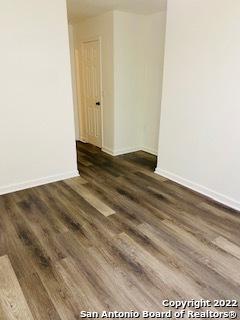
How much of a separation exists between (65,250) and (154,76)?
338cm

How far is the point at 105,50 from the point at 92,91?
896 millimetres

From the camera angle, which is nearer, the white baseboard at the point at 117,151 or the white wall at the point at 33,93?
the white wall at the point at 33,93

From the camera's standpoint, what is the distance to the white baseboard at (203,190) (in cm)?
283

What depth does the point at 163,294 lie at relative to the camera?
1724 millimetres

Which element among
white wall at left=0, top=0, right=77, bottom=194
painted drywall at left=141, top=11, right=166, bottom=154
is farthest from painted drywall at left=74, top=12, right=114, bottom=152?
white wall at left=0, top=0, right=77, bottom=194

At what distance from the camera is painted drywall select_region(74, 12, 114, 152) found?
4.11 meters

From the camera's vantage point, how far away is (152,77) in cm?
441

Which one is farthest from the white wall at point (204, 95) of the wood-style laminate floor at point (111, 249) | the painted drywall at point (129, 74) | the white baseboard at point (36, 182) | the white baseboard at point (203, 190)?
the white baseboard at point (36, 182)

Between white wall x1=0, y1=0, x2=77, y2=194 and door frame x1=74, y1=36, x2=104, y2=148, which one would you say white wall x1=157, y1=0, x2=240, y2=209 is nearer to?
white wall x1=0, y1=0, x2=77, y2=194

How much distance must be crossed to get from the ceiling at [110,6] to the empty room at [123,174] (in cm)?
3

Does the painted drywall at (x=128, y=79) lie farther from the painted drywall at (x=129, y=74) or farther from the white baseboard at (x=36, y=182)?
the white baseboard at (x=36, y=182)

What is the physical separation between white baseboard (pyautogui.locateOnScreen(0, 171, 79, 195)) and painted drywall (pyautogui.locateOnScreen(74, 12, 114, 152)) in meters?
1.31

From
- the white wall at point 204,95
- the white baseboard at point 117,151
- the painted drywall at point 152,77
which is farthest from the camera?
the white baseboard at point 117,151

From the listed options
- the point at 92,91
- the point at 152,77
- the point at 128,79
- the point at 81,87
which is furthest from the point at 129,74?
the point at 81,87
